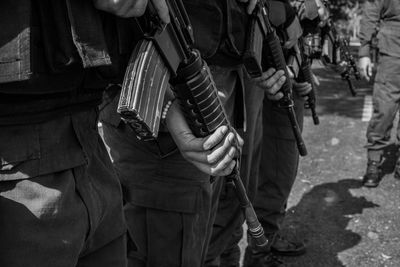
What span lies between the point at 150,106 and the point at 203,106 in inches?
8.5

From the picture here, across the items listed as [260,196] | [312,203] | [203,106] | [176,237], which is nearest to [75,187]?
[203,106]

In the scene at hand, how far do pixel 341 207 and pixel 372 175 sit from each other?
54cm

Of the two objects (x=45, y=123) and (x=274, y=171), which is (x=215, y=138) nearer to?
(x=45, y=123)

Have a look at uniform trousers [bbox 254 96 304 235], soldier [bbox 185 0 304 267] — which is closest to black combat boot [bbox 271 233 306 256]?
uniform trousers [bbox 254 96 304 235]

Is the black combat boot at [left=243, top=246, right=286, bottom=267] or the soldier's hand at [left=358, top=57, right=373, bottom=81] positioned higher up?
the soldier's hand at [left=358, top=57, right=373, bottom=81]

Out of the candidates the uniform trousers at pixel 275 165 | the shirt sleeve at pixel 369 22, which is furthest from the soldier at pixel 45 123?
the shirt sleeve at pixel 369 22

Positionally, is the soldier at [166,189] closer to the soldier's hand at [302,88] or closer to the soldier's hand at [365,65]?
the soldier's hand at [302,88]

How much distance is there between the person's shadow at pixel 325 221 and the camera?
307 centimetres

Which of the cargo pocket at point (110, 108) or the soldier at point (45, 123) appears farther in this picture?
the cargo pocket at point (110, 108)

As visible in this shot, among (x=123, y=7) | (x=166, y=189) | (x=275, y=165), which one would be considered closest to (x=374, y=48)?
(x=275, y=165)

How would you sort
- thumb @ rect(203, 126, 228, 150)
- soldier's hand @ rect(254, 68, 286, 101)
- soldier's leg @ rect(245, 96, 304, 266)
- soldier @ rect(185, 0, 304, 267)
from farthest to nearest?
soldier's leg @ rect(245, 96, 304, 266)
soldier's hand @ rect(254, 68, 286, 101)
soldier @ rect(185, 0, 304, 267)
thumb @ rect(203, 126, 228, 150)

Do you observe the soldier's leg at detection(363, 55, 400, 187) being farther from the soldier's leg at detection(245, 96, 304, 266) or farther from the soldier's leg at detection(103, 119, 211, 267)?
the soldier's leg at detection(103, 119, 211, 267)

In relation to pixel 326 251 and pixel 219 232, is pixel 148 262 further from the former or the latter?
pixel 326 251

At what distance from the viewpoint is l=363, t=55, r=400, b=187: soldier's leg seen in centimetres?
413
